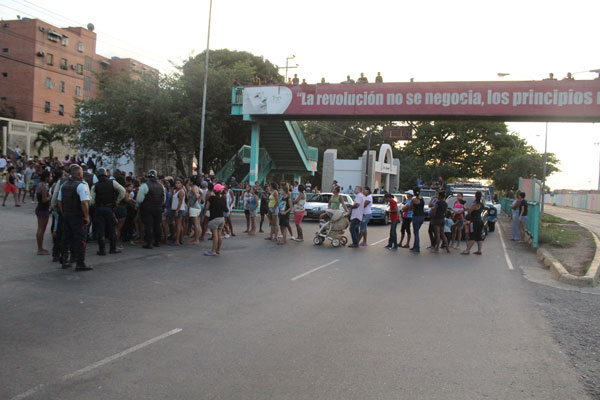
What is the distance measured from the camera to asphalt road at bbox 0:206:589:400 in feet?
13.9

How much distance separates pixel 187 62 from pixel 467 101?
17.5 meters

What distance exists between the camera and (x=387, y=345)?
215 inches

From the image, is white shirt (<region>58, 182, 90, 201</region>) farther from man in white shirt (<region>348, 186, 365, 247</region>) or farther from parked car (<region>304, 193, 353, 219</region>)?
parked car (<region>304, 193, 353, 219</region>)

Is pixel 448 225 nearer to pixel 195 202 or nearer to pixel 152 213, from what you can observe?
pixel 195 202

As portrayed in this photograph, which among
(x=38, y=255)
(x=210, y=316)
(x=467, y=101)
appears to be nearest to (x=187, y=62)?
(x=467, y=101)

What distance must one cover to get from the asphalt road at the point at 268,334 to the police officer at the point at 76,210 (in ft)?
1.81

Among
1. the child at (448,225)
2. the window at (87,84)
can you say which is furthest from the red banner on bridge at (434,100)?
the window at (87,84)

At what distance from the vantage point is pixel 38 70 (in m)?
52.8

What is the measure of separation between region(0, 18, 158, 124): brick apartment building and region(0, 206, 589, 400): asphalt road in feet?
152

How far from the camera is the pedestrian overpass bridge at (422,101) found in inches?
862

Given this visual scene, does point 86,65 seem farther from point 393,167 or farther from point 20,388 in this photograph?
point 20,388

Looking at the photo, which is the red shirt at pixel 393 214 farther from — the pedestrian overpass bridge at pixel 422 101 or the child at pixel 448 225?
the pedestrian overpass bridge at pixel 422 101

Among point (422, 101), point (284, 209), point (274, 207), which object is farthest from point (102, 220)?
point (422, 101)

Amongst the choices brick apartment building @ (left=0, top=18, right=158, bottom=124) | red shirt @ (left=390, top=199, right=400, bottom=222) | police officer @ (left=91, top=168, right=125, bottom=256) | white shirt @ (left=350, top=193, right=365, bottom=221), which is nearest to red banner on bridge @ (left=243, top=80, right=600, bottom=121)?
red shirt @ (left=390, top=199, right=400, bottom=222)
